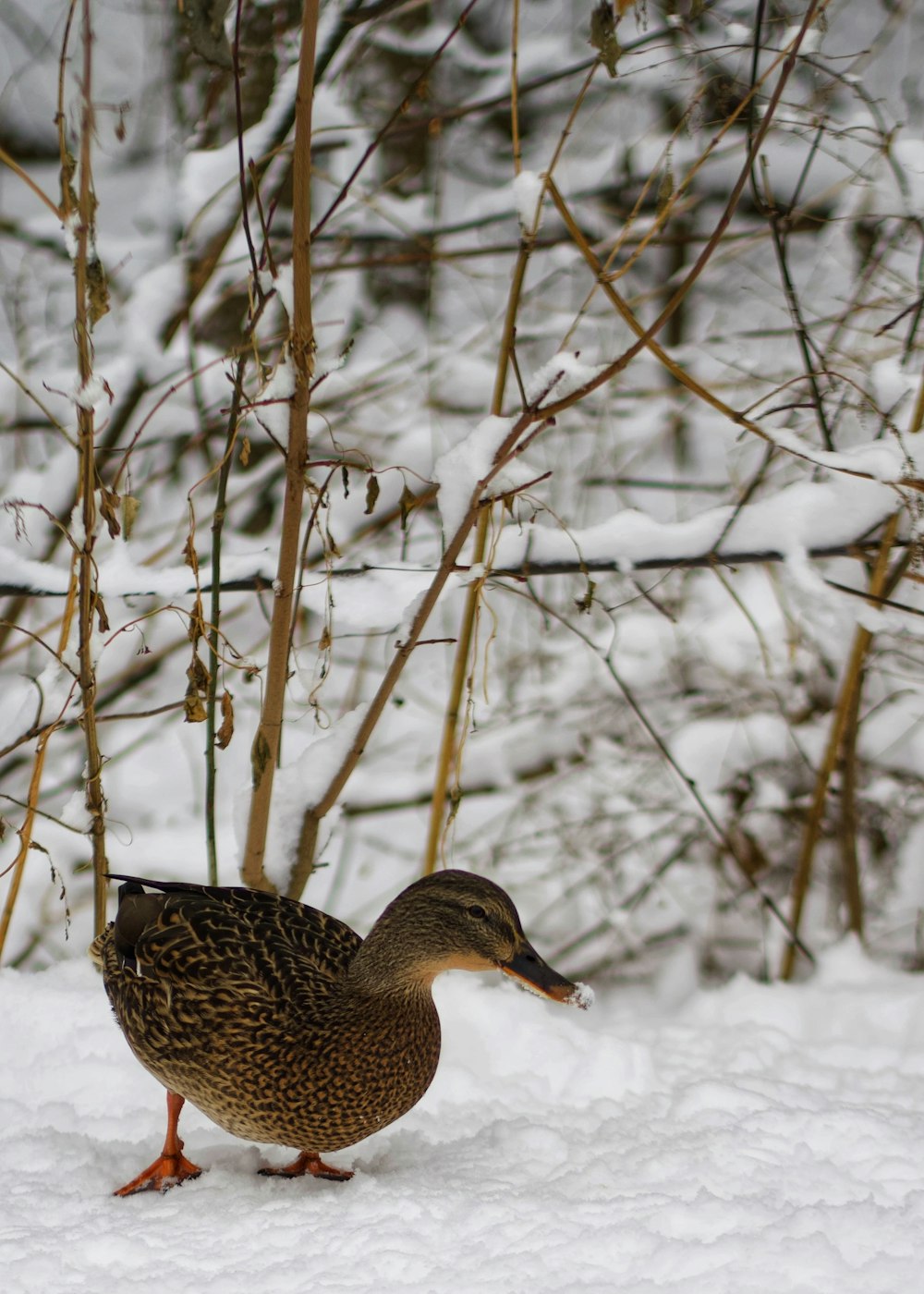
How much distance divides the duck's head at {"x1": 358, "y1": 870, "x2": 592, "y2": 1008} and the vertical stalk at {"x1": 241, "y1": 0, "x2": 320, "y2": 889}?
37cm

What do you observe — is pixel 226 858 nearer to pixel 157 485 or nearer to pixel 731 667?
pixel 731 667

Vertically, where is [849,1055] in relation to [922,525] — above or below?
below

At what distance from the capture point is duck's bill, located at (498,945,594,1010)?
6.17ft

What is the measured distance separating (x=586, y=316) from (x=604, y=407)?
2.22ft

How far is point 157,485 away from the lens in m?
5.05

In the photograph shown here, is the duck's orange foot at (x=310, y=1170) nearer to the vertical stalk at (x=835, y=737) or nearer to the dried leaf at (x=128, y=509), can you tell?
the dried leaf at (x=128, y=509)

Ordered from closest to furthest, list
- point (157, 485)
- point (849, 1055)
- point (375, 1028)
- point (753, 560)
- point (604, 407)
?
point (375, 1028) < point (753, 560) < point (849, 1055) < point (604, 407) < point (157, 485)

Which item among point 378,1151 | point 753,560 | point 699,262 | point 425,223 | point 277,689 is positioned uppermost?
point 425,223

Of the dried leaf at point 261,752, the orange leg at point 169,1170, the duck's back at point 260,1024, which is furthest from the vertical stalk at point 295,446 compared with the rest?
the orange leg at point 169,1170

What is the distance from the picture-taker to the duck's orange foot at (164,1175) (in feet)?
6.17

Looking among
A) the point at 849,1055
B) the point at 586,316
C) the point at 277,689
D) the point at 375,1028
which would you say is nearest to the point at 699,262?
the point at 277,689

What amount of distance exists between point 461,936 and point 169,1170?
0.61 metres

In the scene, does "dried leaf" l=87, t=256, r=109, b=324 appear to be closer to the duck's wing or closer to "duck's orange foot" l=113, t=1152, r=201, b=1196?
the duck's wing

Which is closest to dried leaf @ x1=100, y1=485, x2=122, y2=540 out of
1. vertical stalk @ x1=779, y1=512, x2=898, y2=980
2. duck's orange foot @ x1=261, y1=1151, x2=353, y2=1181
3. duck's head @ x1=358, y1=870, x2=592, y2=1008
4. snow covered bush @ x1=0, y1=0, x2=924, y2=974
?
snow covered bush @ x1=0, y1=0, x2=924, y2=974
